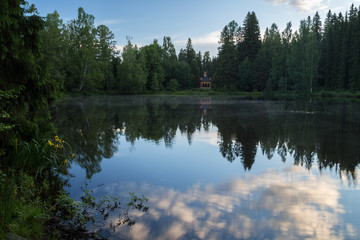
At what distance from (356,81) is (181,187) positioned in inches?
2238

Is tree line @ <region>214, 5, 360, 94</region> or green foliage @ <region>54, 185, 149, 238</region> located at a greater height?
tree line @ <region>214, 5, 360, 94</region>

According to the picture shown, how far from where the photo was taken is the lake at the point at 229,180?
5199 millimetres

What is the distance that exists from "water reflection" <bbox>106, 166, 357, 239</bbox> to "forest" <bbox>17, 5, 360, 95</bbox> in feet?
143

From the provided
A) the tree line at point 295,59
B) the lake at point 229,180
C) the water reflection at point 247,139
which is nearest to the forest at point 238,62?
the tree line at point 295,59

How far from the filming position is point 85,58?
55531 mm

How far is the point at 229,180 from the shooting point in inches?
307

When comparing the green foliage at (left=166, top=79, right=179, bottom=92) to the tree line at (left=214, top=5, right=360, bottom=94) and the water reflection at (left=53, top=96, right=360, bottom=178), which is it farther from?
the water reflection at (left=53, top=96, right=360, bottom=178)

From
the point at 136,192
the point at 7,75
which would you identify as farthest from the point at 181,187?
the point at 7,75

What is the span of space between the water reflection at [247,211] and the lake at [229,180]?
19 millimetres

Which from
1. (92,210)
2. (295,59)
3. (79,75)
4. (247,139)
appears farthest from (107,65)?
(92,210)

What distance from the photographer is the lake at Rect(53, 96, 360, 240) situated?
5.20 meters

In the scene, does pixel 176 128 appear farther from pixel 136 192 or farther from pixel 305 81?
pixel 305 81

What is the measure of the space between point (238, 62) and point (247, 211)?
7344cm

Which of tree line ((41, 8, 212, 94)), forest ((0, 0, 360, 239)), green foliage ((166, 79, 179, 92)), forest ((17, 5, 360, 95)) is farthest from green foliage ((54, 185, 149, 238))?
green foliage ((166, 79, 179, 92))
